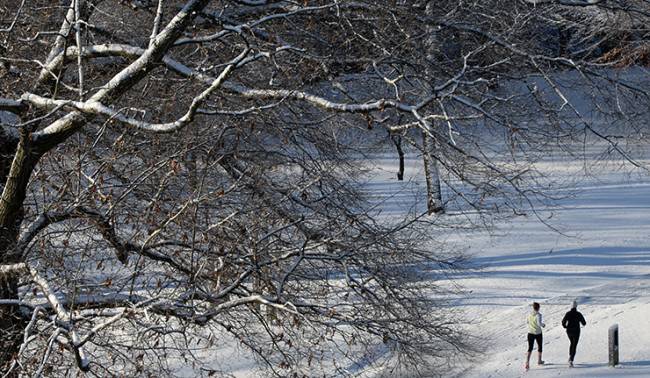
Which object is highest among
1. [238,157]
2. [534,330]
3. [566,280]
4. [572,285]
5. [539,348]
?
[566,280]

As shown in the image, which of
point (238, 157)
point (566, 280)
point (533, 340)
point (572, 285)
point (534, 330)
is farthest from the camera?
point (566, 280)

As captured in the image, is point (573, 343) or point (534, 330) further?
point (573, 343)

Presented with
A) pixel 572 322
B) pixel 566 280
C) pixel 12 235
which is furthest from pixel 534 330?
pixel 12 235

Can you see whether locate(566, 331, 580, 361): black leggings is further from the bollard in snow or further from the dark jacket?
the bollard in snow

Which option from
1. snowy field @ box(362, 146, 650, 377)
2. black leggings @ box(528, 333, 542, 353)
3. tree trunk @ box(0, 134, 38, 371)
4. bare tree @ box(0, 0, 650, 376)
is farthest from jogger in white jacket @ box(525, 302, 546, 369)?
tree trunk @ box(0, 134, 38, 371)

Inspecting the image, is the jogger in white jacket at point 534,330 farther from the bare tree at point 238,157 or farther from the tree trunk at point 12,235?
the tree trunk at point 12,235

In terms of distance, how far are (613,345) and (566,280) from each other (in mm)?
4776

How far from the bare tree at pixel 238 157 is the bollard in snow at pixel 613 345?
498cm

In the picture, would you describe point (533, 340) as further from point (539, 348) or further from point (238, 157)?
point (238, 157)

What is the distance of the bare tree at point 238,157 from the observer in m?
7.81

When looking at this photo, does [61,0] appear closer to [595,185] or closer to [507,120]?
[507,120]

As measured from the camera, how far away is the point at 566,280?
65.6ft

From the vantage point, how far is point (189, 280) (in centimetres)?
790

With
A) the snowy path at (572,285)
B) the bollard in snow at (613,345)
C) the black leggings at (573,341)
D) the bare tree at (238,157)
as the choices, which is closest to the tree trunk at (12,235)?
the bare tree at (238,157)
